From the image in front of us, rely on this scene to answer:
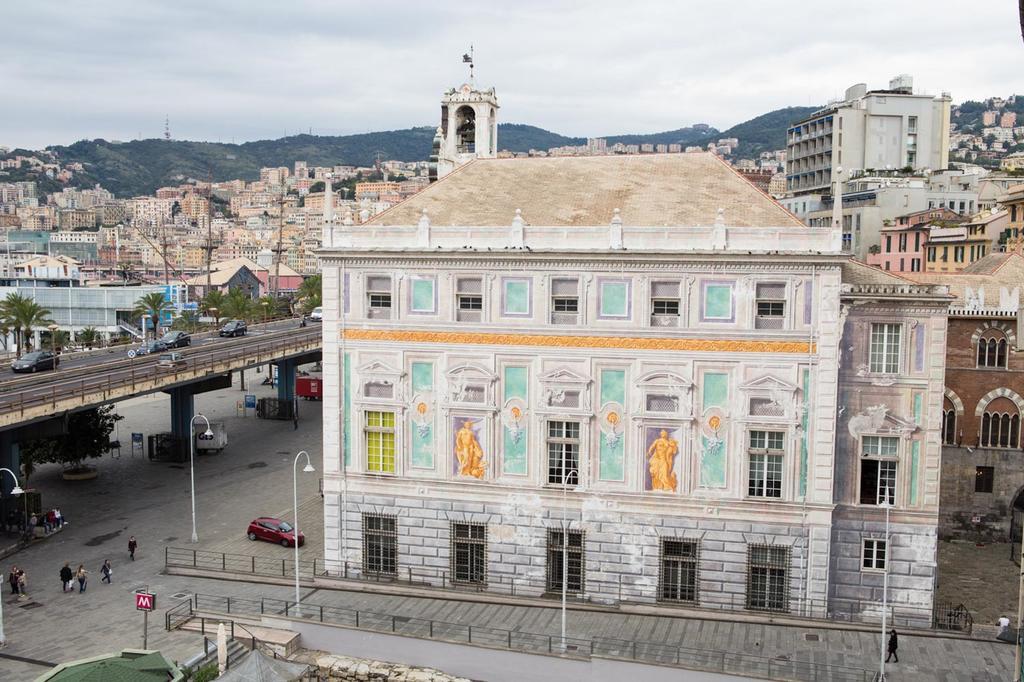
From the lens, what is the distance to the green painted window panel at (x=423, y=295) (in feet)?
130

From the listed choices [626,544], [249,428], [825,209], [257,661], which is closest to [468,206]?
[626,544]

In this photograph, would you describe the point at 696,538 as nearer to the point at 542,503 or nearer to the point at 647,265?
the point at 542,503

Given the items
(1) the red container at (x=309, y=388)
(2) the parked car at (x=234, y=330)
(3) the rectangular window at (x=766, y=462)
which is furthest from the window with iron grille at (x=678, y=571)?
(2) the parked car at (x=234, y=330)

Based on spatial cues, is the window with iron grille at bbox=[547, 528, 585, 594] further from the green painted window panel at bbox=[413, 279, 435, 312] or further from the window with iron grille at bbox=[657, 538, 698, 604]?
the green painted window panel at bbox=[413, 279, 435, 312]

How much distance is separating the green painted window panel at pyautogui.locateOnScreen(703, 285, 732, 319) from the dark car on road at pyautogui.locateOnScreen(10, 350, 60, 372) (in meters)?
47.0

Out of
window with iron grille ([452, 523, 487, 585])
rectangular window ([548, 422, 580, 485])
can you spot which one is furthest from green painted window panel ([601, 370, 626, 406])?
window with iron grille ([452, 523, 487, 585])

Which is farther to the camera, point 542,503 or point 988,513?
point 988,513

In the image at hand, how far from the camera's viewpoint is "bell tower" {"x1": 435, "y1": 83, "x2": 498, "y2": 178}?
5019cm

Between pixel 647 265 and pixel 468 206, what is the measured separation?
969 centimetres

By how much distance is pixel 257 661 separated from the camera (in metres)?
30.0

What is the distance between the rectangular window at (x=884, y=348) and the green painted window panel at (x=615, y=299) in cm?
1010

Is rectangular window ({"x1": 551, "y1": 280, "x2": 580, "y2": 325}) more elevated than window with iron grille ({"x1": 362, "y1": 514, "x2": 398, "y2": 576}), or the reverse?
rectangular window ({"x1": 551, "y1": 280, "x2": 580, "y2": 325})

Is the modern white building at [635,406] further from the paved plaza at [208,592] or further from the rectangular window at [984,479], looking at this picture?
the rectangular window at [984,479]

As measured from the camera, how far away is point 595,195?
42094 mm
